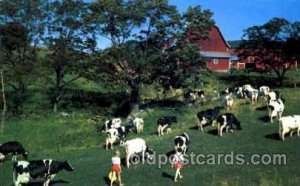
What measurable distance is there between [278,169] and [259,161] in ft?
7.82

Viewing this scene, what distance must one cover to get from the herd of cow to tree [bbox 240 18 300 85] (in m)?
24.1

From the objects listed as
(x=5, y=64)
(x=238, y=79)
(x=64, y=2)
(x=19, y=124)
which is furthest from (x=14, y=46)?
(x=238, y=79)

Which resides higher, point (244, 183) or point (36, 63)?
point (36, 63)

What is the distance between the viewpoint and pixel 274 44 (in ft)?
262

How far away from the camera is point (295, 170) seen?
32.5 metres

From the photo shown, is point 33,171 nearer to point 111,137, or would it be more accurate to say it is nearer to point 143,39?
point 111,137

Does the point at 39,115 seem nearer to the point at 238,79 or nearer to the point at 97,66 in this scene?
the point at 97,66

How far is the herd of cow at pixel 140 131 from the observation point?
110 ft

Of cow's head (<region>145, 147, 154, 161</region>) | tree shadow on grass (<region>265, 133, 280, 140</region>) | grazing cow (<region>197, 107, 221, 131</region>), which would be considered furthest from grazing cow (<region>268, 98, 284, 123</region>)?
cow's head (<region>145, 147, 154, 161</region>)

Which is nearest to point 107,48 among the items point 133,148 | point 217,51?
point 133,148

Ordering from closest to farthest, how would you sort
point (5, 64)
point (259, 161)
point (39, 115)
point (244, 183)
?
point (244, 183) → point (259, 161) → point (39, 115) → point (5, 64)

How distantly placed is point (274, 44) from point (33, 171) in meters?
53.5

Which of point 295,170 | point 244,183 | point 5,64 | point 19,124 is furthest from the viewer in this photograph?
point 5,64

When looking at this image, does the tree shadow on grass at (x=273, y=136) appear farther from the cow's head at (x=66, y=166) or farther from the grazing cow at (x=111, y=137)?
the cow's head at (x=66, y=166)
